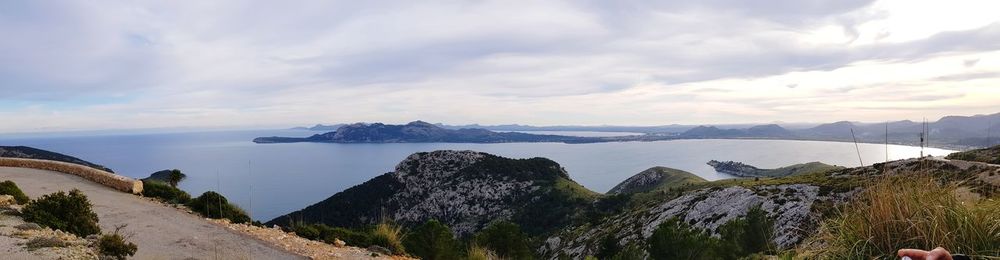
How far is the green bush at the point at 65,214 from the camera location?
1070cm

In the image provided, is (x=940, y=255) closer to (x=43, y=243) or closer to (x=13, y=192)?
(x=43, y=243)

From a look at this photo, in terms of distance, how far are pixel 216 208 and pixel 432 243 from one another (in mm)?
6905

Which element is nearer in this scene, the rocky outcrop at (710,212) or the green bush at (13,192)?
the green bush at (13,192)

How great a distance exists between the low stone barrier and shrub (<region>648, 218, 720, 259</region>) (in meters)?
19.5

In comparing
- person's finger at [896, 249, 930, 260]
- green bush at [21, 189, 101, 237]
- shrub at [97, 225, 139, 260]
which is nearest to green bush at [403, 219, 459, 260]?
shrub at [97, 225, 139, 260]

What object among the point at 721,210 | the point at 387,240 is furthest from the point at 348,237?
the point at 721,210

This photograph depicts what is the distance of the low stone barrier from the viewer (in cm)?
1845

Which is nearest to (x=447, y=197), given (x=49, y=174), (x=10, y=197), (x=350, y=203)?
(x=350, y=203)

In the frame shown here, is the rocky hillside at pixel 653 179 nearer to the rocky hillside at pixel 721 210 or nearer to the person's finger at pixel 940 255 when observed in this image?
the rocky hillside at pixel 721 210

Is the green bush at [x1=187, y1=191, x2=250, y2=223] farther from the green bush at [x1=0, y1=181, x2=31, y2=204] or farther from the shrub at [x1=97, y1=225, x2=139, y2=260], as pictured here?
the shrub at [x1=97, y1=225, x2=139, y2=260]

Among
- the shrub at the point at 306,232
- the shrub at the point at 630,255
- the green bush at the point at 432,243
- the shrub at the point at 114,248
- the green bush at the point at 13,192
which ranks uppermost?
the green bush at the point at 13,192

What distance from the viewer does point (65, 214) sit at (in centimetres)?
1101

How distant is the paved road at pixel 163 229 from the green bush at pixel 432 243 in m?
4.37

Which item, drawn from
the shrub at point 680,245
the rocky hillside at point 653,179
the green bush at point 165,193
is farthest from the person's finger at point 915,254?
the rocky hillside at point 653,179
